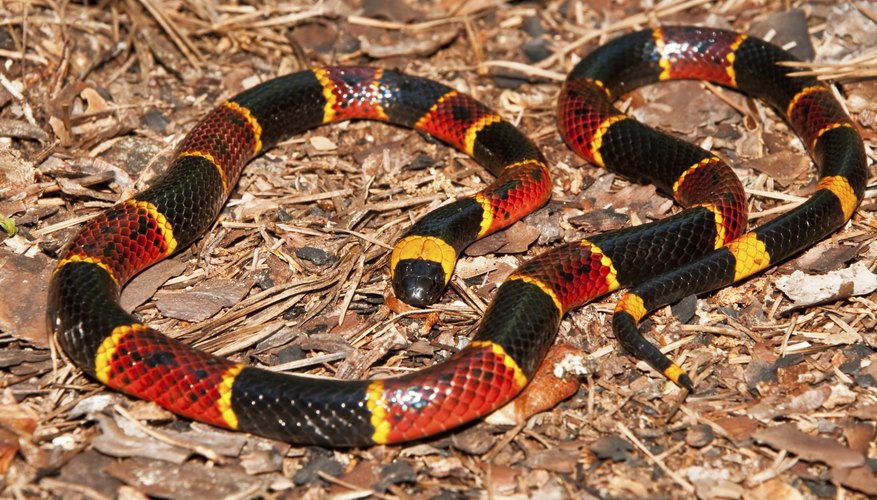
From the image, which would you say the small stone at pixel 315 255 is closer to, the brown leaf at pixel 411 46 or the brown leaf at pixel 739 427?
the brown leaf at pixel 411 46

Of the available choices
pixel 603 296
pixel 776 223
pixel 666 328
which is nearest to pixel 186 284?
pixel 603 296

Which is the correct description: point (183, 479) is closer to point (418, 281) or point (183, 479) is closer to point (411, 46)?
point (418, 281)

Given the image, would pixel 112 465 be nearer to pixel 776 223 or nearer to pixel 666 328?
pixel 666 328

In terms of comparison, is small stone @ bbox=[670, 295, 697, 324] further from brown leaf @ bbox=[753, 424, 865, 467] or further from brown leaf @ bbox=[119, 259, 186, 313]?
brown leaf @ bbox=[119, 259, 186, 313]

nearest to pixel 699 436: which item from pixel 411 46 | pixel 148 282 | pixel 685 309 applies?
pixel 685 309

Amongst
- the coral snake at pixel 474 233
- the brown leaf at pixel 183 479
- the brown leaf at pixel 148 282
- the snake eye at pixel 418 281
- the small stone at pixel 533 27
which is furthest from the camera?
the small stone at pixel 533 27

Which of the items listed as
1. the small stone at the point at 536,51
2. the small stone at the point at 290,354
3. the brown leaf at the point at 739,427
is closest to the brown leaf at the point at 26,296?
the small stone at the point at 290,354
